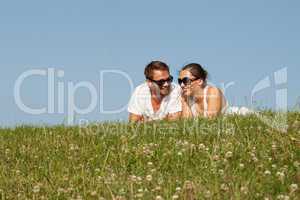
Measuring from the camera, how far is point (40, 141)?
35.6 feet

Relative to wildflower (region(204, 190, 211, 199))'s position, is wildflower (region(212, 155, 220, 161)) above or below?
above

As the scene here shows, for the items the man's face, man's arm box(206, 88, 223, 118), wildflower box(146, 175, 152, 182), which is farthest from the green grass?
man's arm box(206, 88, 223, 118)

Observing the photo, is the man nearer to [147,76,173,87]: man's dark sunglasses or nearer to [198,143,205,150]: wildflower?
[147,76,173,87]: man's dark sunglasses

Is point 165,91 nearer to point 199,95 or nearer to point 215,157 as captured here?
point 199,95

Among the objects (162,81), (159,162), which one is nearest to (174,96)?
(162,81)

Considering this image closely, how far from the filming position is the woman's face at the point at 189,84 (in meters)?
13.7

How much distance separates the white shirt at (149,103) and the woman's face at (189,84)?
0.71ft

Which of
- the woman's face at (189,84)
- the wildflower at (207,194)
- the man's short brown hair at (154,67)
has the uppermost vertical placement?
the man's short brown hair at (154,67)

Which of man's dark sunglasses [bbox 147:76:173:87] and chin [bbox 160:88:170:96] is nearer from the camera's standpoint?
man's dark sunglasses [bbox 147:76:173:87]

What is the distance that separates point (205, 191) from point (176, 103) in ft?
25.9

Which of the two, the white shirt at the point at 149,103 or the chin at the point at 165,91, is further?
the white shirt at the point at 149,103

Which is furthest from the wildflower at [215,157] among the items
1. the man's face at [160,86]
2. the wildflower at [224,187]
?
the man's face at [160,86]

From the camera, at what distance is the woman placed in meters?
13.7

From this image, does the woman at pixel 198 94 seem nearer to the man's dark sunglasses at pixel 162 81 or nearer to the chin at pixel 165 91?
the man's dark sunglasses at pixel 162 81
